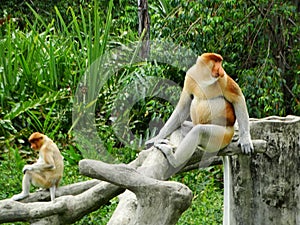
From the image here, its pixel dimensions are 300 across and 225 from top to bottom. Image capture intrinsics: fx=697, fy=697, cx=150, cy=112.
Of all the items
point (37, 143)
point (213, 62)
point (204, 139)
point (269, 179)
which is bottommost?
point (269, 179)

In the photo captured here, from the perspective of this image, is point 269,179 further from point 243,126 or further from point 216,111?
point 216,111

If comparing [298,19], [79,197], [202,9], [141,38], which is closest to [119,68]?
[141,38]

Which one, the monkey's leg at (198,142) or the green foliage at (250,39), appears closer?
the monkey's leg at (198,142)

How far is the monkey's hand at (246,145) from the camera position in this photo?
13.1ft

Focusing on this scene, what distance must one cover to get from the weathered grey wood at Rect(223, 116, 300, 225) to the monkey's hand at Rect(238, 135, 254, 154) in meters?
0.27

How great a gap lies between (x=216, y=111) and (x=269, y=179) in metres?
0.54

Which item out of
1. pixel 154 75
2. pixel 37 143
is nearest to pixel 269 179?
pixel 37 143

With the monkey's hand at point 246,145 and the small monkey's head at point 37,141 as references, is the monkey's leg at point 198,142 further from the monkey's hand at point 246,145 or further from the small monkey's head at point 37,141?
the small monkey's head at point 37,141

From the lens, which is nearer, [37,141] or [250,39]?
[37,141]

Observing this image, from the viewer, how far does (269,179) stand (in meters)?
4.27

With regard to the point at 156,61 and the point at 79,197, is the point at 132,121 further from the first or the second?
the point at 79,197

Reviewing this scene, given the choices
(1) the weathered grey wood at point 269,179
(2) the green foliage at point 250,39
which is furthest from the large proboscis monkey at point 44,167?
(2) the green foliage at point 250,39

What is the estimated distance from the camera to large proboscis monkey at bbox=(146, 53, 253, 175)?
398 centimetres

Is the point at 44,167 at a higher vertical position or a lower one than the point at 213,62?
lower
